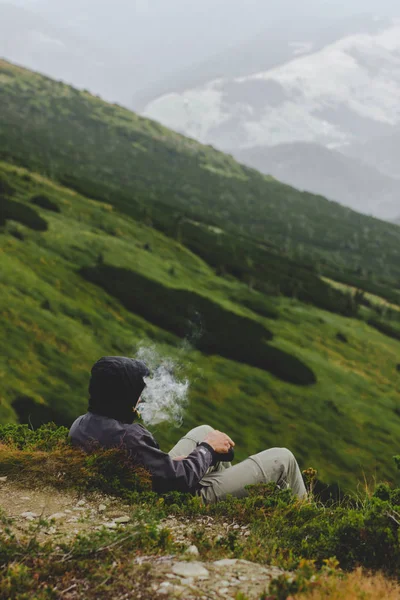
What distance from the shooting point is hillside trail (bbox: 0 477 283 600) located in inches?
182

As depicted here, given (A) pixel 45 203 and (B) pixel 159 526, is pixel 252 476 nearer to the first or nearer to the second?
(B) pixel 159 526

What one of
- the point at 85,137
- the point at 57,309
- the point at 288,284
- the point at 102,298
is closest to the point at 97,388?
the point at 57,309

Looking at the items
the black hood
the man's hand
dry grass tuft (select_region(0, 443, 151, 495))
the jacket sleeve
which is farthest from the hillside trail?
the black hood

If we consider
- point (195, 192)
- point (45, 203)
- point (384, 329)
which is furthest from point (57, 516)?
point (195, 192)

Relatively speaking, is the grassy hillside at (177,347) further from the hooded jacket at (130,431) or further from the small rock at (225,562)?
the small rock at (225,562)

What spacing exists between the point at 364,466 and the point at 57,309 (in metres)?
16.5

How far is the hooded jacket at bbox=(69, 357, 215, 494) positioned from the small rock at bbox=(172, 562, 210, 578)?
66.1 inches

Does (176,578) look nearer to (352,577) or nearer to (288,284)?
(352,577)

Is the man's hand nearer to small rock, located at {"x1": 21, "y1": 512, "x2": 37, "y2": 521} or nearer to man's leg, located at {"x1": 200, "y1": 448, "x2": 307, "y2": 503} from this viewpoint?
man's leg, located at {"x1": 200, "y1": 448, "x2": 307, "y2": 503}

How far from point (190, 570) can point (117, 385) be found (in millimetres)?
2428

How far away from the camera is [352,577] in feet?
16.0

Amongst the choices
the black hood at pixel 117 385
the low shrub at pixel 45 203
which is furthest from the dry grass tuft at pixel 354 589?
the low shrub at pixel 45 203

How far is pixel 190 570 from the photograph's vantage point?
4949 millimetres

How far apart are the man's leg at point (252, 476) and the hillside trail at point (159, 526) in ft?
1.96
